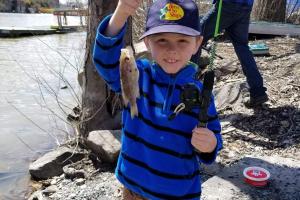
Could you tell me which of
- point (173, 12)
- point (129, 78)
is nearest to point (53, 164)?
point (129, 78)

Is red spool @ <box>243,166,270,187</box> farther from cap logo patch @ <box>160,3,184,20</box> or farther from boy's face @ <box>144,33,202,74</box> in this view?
cap logo patch @ <box>160,3,184,20</box>

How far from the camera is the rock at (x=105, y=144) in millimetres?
4535

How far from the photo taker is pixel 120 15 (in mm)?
1989

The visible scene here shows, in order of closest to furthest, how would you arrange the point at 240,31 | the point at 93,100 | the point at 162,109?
the point at 162,109
the point at 240,31
the point at 93,100

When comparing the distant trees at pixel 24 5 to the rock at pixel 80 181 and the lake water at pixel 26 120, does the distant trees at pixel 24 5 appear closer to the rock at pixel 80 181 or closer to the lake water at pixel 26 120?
the lake water at pixel 26 120

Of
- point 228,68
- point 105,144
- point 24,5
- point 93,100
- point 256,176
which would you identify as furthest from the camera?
point 24,5

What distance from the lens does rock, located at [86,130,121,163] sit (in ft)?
14.9

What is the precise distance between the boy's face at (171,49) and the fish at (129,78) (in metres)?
0.12

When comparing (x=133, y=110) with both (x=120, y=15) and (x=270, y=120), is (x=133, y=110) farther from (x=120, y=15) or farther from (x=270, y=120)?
(x=270, y=120)

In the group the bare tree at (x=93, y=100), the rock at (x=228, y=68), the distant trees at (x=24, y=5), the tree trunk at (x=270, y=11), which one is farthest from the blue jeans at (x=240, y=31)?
the distant trees at (x=24, y=5)

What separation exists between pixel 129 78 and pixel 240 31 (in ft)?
10.9

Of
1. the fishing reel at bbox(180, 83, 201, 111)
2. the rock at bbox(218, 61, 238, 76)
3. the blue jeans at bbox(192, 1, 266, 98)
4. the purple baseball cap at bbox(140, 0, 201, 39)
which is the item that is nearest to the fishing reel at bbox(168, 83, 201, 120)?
the fishing reel at bbox(180, 83, 201, 111)

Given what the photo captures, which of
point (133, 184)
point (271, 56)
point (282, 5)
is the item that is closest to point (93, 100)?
point (133, 184)

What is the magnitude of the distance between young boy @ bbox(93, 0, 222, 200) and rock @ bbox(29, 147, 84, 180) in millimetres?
2982
